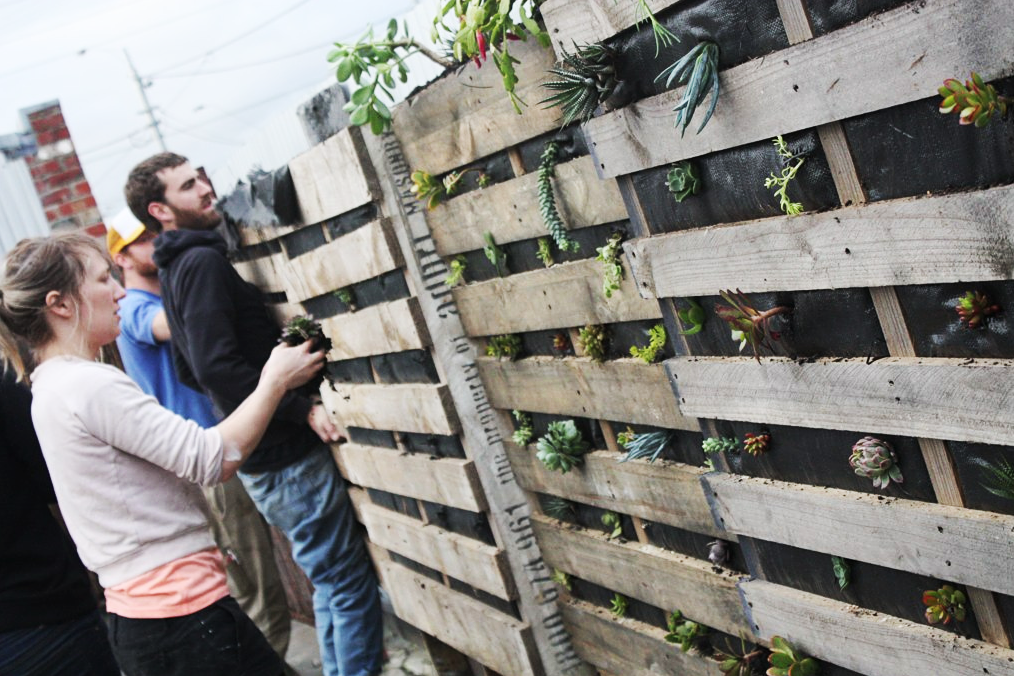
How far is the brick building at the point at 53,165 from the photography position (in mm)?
8680

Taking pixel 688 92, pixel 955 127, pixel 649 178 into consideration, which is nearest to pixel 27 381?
pixel 649 178

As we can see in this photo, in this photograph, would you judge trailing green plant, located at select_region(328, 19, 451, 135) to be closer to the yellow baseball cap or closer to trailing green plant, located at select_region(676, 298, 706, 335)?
trailing green plant, located at select_region(676, 298, 706, 335)

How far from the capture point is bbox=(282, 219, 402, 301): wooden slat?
12.7 feet

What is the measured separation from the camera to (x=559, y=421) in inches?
131

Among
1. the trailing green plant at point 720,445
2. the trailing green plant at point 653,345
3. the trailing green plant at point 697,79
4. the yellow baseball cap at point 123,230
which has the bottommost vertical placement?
the trailing green plant at point 720,445

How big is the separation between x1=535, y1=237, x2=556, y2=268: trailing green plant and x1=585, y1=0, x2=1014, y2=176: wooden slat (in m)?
0.72

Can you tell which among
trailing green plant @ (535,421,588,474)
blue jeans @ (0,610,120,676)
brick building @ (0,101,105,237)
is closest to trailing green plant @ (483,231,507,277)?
trailing green plant @ (535,421,588,474)

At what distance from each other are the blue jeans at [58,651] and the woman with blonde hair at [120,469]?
1.07 feet

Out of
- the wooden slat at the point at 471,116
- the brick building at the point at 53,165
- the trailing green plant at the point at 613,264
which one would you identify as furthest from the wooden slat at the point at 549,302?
the brick building at the point at 53,165

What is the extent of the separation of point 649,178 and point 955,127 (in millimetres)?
819

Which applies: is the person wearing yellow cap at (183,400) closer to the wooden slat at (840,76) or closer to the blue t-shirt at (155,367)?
the blue t-shirt at (155,367)

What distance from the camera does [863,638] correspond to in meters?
2.18

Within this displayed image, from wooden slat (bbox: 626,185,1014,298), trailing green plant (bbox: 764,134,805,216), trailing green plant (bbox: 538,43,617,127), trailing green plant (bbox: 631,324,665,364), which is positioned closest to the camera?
wooden slat (bbox: 626,185,1014,298)

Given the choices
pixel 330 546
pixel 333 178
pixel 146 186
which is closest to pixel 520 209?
pixel 333 178
